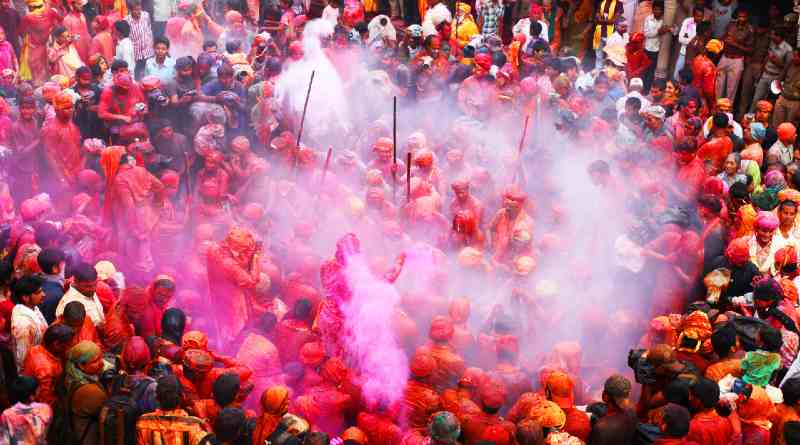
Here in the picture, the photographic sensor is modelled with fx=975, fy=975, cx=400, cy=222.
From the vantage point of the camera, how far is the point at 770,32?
43.6ft

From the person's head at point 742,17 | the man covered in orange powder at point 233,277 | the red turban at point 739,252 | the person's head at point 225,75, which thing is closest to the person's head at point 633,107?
the person's head at point 742,17

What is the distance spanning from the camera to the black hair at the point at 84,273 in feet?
23.5

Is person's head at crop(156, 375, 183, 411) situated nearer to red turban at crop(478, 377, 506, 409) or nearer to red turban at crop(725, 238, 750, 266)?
red turban at crop(478, 377, 506, 409)

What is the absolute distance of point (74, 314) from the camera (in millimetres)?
6727

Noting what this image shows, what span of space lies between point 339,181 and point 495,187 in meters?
1.75

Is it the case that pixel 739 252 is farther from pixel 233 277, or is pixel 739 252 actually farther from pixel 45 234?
pixel 45 234

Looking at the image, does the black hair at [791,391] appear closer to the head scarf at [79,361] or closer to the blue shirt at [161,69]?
the head scarf at [79,361]

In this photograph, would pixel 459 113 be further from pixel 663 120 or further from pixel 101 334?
pixel 101 334

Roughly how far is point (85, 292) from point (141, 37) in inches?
260

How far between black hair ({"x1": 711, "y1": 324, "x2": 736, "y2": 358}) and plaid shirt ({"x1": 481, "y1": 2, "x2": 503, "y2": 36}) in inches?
346

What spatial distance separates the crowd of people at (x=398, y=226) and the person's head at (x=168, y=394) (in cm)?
3

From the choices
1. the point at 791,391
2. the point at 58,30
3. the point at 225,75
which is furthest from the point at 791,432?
the point at 58,30

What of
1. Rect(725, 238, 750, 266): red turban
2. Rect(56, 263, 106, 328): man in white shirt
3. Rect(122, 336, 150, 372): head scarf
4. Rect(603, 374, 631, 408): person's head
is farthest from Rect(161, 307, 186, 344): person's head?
Rect(725, 238, 750, 266): red turban

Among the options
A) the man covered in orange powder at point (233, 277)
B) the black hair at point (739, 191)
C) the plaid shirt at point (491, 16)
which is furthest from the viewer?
the plaid shirt at point (491, 16)
